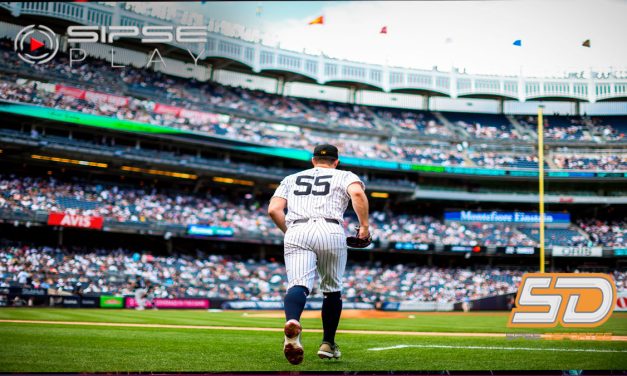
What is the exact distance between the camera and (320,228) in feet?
16.6

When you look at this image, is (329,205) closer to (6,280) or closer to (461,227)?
(6,280)

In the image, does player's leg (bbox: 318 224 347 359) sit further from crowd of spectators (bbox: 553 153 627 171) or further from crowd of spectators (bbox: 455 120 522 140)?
crowd of spectators (bbox: 455 120 522 140)

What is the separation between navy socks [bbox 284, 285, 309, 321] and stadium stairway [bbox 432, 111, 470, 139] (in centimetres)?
4137

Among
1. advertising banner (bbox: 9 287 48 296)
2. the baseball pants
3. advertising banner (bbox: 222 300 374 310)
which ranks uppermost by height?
the baseball pants

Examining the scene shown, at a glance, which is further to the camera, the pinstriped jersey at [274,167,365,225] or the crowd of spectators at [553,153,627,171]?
the crowd of spectators at [553,153,627,171]

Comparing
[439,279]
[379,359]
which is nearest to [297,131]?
[439,279]

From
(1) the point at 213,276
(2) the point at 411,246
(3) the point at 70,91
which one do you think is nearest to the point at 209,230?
(1) the point at 213,276

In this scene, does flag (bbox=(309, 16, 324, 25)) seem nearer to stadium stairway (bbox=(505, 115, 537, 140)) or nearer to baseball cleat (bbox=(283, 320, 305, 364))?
baseball cleat (bbox=(283, 320, 305, 364))

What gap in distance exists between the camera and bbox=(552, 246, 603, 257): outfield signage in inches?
1447

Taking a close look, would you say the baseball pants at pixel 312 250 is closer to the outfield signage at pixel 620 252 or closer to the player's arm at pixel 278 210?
the player's arm at pixel 278 210

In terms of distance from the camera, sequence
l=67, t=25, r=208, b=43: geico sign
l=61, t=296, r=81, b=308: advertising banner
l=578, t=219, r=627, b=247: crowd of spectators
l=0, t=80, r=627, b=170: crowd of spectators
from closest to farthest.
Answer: l=67, t=25, r=208, b=43: geico sign → l=61, t=296, r=81, b=308: advertising banner → l=0, t=80, r=627, b=170: crowd of spectators → l=578, t=219, r=627, b=247: crowd of spectators

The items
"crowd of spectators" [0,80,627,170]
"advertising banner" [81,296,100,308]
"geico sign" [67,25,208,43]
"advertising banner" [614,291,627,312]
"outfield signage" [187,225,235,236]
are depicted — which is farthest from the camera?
"outfield signage" [187,225,235,236]

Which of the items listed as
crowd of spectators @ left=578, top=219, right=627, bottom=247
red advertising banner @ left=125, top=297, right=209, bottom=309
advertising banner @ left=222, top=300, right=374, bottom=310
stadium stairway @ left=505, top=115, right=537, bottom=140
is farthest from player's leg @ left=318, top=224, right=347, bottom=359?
stadium stairway @ left=505, top=115, right=537, bottom=140

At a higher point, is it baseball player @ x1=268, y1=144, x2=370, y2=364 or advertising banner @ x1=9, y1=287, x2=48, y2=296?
baseball player @ x1=268, y1=144, x2=370, y2=364
